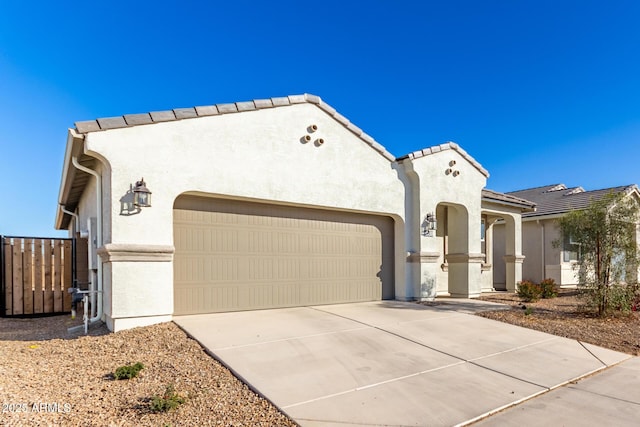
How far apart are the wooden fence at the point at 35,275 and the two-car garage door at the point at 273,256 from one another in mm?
4772

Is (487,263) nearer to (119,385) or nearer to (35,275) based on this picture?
(119,385)

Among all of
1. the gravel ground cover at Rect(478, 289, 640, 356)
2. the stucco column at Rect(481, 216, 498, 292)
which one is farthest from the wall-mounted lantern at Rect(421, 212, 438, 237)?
the stucco column at Rect(481, 216, 498, 292)

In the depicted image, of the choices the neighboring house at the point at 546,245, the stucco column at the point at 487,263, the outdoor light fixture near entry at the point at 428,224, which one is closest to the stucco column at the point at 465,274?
the outdoor light fixture near entry at the point at 428,224

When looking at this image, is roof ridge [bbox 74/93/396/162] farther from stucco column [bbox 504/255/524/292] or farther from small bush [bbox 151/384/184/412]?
stucco column [bbox 504/255/524/292]

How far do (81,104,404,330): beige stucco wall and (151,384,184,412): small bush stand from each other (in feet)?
10.6

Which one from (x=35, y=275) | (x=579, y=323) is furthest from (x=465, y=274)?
(x=35, y=275)

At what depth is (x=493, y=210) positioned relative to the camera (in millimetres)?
13039

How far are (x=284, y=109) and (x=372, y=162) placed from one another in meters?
2.83

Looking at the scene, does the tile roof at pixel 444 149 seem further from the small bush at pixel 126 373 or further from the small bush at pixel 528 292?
the small bush at pixel 126 373

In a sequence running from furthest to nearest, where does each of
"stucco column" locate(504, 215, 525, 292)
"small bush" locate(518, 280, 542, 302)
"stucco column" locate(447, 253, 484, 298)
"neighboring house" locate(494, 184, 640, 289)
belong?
"neighboring house" locate(494, 184, 640, 289), "stucco column" locate(504, 215, 525, 292), "stucco column" locate(447, 253, 484, 298), "small bush" locate(518, 280, 542, 302)

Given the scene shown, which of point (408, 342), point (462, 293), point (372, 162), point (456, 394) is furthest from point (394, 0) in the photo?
point (456, 394)

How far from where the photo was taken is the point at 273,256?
8211 mm

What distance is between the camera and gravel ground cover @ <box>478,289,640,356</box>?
21.2ft

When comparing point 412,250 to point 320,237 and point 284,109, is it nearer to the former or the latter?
point 320,237
